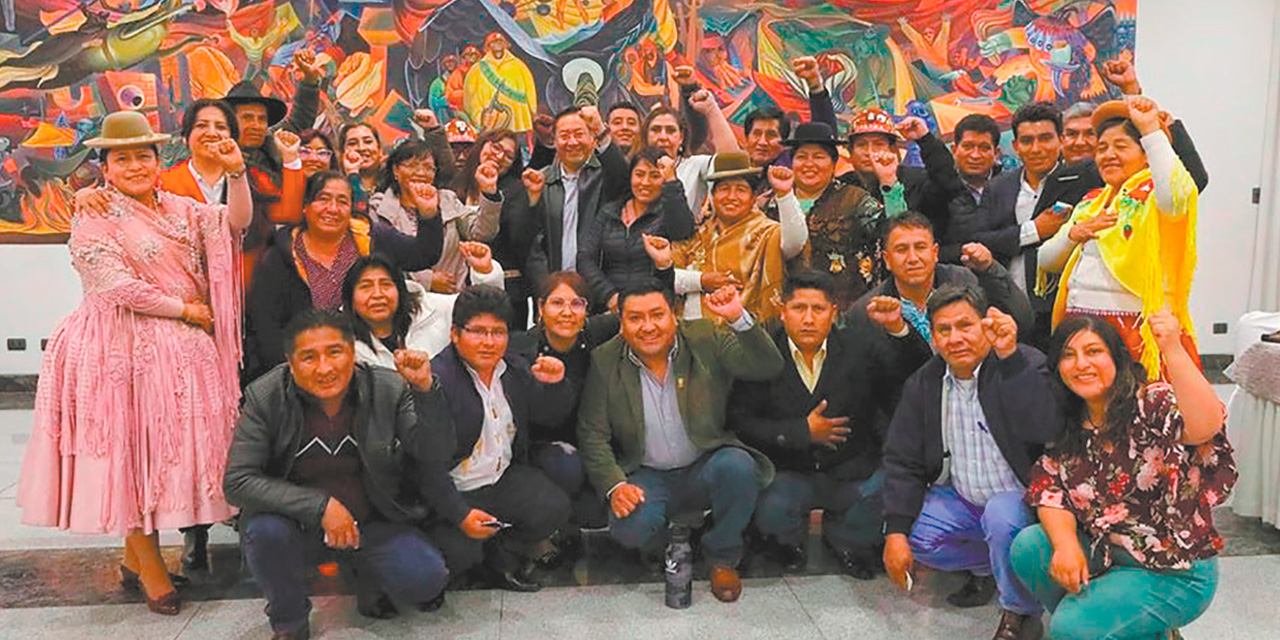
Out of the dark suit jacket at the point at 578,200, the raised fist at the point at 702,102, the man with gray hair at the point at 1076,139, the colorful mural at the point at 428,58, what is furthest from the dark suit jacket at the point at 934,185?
the colorful mural at the point at 428,58

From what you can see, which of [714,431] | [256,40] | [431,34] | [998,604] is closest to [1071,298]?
[998,604]

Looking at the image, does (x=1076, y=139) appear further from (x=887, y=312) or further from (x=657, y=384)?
(x=657, y=384)

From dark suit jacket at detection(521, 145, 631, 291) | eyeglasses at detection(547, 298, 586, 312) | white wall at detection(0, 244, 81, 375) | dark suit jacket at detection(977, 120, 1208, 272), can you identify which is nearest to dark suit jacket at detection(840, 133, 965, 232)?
dark suit jacket at detection(977, 120, 1208, 272)

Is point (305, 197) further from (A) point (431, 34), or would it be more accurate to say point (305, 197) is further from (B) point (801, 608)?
(A) point (431, 34)

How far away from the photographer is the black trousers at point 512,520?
2.81 meters

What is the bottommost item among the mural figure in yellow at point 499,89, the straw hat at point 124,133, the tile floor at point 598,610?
the tile floor at point 598,610

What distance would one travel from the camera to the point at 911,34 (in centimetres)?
585

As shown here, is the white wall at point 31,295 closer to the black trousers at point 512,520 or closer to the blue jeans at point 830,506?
the black trousers at point 512,520

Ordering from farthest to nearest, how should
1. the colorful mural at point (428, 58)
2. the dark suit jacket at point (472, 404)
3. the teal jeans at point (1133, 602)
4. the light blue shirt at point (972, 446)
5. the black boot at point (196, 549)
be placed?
the colorful mural at point (428, 58) → the black boot at point (196, 549) → the dark suit jacket at point (472, 404) → the light blue shirt at point (972, 446) → the teal jeans at point (1133, 602)

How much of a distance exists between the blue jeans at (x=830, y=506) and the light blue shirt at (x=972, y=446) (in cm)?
32

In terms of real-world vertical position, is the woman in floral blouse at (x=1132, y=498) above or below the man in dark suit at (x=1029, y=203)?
below

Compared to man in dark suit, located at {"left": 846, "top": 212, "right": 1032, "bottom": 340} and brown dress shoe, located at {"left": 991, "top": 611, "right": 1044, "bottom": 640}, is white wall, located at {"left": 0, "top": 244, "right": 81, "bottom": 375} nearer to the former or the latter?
man in dark suit, located at {"left": 846, "top": 212, "right": 1032, "bottom": 340}

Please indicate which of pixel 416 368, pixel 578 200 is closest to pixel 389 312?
pixel 416 368

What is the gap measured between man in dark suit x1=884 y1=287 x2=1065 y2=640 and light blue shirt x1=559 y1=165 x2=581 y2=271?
1409 mm
